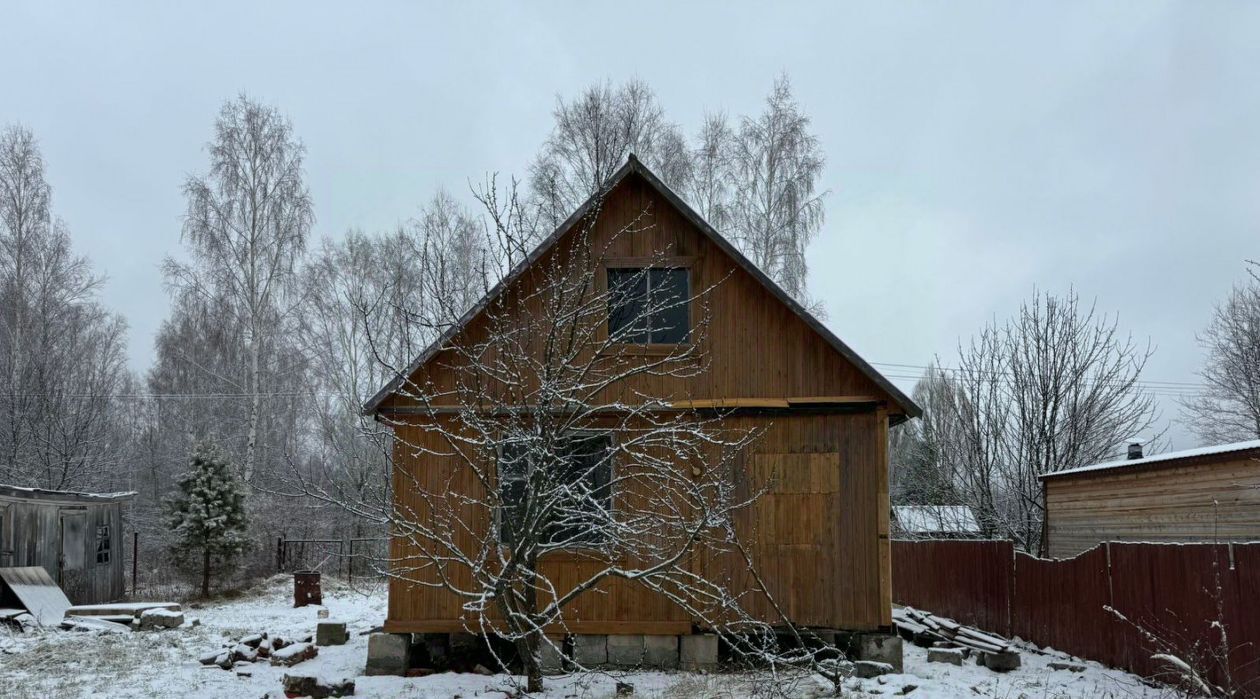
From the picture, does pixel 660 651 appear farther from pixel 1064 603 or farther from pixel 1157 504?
pixel 1157 504

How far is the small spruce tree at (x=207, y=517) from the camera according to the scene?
2278 cm

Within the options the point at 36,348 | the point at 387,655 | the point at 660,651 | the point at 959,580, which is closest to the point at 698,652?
the point at 660,651

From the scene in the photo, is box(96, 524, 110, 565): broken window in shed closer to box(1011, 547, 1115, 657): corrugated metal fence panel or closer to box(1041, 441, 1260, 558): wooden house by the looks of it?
box(1011, 547, 1115, 657): corrugated metal fence panel

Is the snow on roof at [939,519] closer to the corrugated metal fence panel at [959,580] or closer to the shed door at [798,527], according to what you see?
the corrugated metal fence panel at [959,580]

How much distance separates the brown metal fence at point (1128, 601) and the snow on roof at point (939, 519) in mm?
5660

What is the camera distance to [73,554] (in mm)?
20078

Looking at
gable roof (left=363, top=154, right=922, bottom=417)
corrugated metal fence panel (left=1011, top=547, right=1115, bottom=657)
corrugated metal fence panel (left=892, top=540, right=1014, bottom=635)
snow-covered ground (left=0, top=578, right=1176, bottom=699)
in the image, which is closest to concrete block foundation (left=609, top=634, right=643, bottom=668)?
snow-covered ground (left=0, top=578, right=1176, bottom=699)

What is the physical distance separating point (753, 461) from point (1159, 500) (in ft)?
20.7

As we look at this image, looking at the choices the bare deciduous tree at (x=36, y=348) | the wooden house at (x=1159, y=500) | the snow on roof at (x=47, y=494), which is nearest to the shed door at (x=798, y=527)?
the wooden house at (x=1159, y=500)

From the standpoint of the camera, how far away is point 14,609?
16.4 meters

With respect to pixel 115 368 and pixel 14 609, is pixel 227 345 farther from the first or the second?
pixel 14 609

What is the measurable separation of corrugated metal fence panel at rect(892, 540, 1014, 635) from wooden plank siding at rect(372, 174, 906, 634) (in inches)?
199

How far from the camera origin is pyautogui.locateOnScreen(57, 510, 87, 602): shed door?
1969 cm

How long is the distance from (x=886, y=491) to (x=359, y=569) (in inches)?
835
